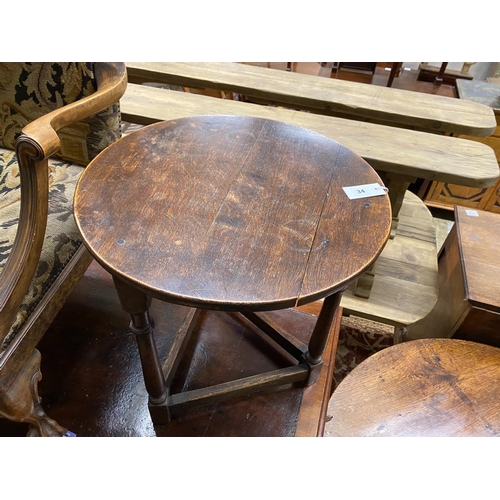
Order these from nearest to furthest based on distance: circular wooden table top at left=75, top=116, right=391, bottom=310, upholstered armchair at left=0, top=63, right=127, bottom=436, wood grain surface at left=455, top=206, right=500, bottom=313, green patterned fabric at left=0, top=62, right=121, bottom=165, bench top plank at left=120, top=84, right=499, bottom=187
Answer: circular wooden table top at left=75, top=116, right=391, bottom=310 → upholstered armchair at left=0, top=63, right=127, bottom=436 → green patterned fabric at left=0, top=62, right=121, bottom=165 → wood grain surface at left=455, top=206, right=500, bottom=313 → bench top plank at left=120, top=84, right=499, bottom=187

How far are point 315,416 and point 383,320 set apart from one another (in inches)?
28.2

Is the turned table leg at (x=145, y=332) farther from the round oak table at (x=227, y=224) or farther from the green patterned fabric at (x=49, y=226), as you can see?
the green patterned fabric at (x=49, y=226)

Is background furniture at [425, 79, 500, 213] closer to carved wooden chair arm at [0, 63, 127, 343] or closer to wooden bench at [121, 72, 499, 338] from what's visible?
wooden bench at [121, 72, 499, 338]

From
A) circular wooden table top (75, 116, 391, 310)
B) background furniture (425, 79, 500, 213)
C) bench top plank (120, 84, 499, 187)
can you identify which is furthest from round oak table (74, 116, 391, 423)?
background furniture (425, 79, 500, 213)

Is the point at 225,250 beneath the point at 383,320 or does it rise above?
above

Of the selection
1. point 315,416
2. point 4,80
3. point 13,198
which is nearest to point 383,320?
point 315,416

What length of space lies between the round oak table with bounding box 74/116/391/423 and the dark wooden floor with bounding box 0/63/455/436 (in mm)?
113

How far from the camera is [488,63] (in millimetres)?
3270

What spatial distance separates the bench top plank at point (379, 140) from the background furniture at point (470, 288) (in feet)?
0.59

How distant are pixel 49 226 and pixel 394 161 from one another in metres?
1.26

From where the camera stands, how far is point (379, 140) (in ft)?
5.34

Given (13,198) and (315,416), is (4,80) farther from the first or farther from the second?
(315,416)

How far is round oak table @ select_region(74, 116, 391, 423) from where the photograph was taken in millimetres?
703
